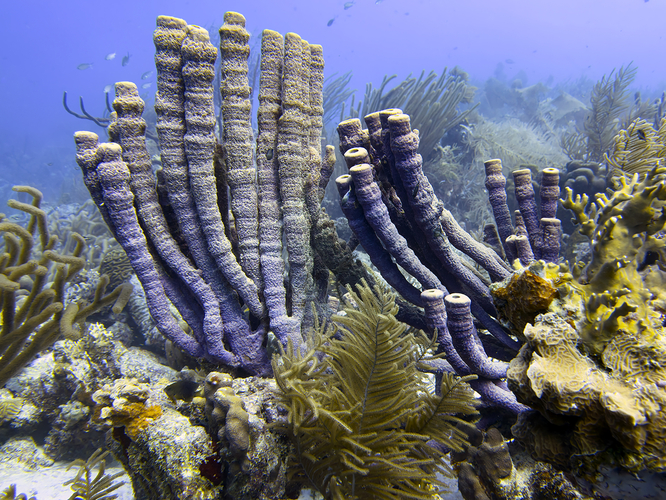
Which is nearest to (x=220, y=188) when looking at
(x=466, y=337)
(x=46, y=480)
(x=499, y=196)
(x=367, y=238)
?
(x=367, y=238)

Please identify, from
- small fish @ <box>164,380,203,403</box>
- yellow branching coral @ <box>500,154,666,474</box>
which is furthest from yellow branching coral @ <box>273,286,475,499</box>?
small fish @ <box>164,380,203,403</box>

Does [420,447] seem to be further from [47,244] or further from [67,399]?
[67,399]

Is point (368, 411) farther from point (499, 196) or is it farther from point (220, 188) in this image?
point (499, 196)

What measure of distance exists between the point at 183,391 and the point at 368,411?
1290 millimetres

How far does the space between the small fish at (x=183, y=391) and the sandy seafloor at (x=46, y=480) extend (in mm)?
761

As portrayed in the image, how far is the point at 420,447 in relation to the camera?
5.52ft

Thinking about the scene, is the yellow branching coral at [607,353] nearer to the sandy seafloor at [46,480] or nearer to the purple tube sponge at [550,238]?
the purple tube sponge at [550,238]

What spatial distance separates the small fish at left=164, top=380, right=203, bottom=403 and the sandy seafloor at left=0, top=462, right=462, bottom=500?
0.76m

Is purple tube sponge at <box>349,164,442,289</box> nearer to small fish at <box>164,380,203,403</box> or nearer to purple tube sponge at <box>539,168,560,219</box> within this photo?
purple tube sponge at <box>539,168,560,219</box>

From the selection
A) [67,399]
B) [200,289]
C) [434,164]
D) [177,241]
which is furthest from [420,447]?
[434,164]

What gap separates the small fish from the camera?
2045 mm

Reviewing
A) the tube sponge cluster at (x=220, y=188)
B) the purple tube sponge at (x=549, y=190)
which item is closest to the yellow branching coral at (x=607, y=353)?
the purple tube sponge at (x=549, y=190)

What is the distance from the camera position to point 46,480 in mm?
2482

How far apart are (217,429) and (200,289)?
0.87 m
